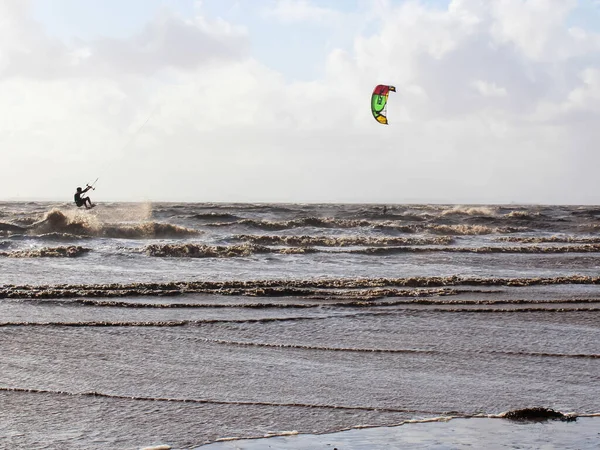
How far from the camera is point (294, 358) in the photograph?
23.9 feet

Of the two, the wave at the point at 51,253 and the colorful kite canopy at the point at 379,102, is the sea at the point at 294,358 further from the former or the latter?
the colorful kite canopy at the point at 379,102

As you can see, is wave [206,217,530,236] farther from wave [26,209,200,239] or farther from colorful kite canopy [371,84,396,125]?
colorful kite canopy [371,84,396,125]

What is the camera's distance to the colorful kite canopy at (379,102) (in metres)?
23.4

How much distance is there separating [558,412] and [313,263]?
1314cm

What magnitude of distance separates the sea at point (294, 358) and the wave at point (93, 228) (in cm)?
1273

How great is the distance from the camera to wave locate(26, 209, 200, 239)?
29.0 m

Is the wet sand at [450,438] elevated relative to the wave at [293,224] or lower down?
lower down

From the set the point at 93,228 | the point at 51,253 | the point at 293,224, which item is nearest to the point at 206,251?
the point at 51,253

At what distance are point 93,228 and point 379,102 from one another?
1350cm

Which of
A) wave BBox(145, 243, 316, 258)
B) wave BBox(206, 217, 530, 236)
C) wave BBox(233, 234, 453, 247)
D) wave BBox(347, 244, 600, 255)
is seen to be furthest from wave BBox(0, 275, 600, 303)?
wave BBox(206, 217, 530, 236)

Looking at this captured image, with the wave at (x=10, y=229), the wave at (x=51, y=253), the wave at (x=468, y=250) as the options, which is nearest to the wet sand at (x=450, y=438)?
the wave at (x=51, y=253)

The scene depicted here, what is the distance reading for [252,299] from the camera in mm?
11539

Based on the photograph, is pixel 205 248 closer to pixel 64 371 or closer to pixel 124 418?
pixel 64 371

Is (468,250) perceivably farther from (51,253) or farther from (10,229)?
(10,229)
